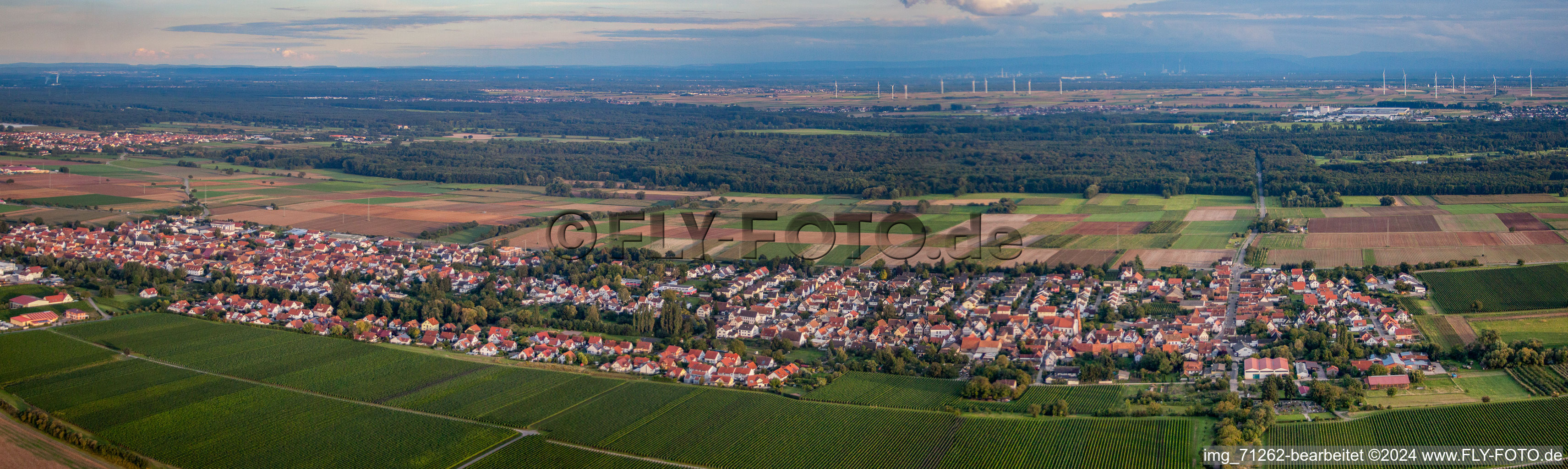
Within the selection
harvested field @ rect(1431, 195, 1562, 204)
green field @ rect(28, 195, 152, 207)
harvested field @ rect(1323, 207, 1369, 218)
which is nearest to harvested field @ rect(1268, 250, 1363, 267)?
harvested field @ rect(1323, 207, 1369, 218)

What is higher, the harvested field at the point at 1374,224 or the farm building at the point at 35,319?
the harvested field at the point at 1374,224

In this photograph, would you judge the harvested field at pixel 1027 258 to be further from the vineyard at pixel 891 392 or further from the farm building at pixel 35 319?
the farm building at pixel 35 319

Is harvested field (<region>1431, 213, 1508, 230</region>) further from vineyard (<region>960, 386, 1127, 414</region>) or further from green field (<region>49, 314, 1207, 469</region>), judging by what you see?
green field (<region>49, 314, 1207, 469</region>)

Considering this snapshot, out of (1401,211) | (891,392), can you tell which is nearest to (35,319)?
(891,392)

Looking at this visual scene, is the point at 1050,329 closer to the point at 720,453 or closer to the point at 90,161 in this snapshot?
the point at 720,453

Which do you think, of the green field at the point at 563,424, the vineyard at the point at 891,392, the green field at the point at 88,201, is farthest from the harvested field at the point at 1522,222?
the green field at the point at 88,201

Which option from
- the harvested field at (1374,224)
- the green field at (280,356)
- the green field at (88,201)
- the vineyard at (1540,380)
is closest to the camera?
the vineyard at (1540,380)

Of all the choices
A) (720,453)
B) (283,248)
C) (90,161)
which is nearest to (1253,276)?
(720,453)
